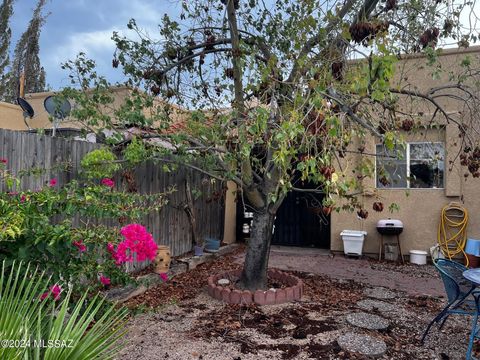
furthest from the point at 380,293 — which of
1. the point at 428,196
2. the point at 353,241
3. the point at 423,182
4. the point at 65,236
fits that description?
the point at 65,236

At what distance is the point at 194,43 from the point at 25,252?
15.2 feet

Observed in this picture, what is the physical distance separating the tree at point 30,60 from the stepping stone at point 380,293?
20641 mm

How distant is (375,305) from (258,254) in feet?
5.36

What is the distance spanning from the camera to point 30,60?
20.5 m

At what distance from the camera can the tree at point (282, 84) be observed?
3162 mm

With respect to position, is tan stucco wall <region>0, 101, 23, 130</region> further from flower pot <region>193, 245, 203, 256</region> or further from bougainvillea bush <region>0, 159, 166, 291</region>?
bougainvillea bush <region>0, 159, 166, 291</region>

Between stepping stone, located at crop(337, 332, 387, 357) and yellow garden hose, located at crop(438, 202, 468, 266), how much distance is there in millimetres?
5036

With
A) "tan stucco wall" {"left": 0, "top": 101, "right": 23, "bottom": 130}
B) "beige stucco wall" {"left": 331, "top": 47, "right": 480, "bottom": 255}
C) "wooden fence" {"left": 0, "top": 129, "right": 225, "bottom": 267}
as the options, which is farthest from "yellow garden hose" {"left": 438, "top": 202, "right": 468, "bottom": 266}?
"tan stucco wall" {"left": 0, "top": 101, "right": 23, "bottom": 130}

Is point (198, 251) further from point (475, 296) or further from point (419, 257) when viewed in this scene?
point (475, 296)

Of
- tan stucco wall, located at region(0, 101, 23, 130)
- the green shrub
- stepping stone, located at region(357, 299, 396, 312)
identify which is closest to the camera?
the green shrub

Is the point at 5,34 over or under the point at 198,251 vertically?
over

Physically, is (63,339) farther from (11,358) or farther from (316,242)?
(316,242)

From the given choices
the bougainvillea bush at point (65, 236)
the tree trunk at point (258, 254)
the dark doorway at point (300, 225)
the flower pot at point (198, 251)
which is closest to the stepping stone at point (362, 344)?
the tree trunk at point (258, 254)

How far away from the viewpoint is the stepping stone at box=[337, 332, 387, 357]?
334cm
